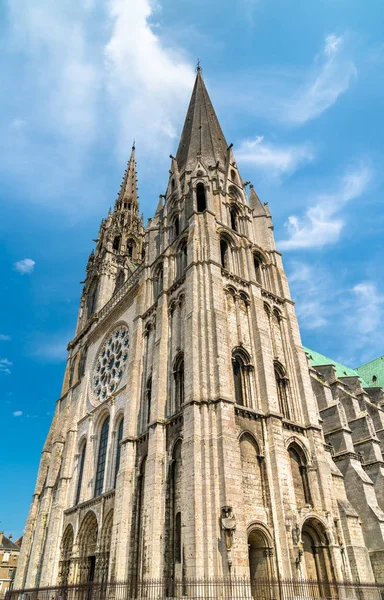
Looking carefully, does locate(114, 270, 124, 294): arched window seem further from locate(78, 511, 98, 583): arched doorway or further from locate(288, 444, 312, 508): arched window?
locate(288, 444, 312, 508): arched window

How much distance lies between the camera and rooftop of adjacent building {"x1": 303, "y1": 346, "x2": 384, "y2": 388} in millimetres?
40281

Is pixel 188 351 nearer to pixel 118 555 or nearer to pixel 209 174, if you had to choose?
pixel 118 555

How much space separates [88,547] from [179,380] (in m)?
10.2

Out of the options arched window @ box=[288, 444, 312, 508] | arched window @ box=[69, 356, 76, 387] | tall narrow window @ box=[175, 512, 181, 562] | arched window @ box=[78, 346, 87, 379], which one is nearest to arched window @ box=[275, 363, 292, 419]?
arched window @ box=[288, 444, 312, 508]

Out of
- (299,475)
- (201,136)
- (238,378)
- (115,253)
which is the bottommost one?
(299,475)

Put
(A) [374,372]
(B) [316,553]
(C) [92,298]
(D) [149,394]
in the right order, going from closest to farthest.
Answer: (B) [316,553] < (D) [149,394] < (C) [92,298] < (A) [374,372]

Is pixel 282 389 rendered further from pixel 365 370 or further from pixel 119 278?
pixel 365 370

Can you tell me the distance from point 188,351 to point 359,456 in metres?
14.1

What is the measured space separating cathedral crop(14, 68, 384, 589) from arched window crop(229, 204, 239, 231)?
0.07 metres

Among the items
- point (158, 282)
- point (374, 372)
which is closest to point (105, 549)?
point (158, 282)

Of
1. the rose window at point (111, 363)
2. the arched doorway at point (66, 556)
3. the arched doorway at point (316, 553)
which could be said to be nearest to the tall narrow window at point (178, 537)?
the arched doorway at point (316, 553)

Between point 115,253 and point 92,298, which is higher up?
point 115,253

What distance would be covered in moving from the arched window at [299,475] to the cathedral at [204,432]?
59 mm

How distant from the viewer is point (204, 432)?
15.5 meters
